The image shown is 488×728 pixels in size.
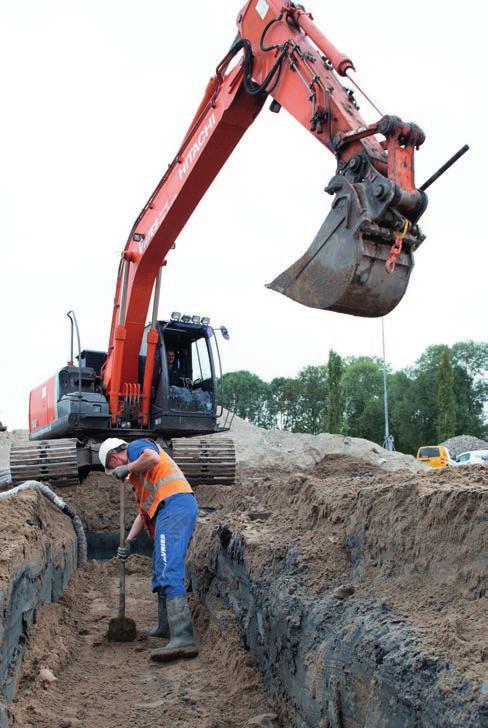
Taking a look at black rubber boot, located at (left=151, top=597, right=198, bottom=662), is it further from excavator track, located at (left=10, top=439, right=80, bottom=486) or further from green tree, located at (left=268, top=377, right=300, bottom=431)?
green tree, located at (left=268, top=377, right=300, bottom=431)

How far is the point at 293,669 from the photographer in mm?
3539

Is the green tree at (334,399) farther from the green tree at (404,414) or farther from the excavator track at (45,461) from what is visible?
the excavator track at (45,461)

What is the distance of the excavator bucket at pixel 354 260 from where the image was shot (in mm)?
5137

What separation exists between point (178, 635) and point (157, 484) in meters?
1.19

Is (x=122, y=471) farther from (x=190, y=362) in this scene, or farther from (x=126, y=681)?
(x=190, y=362)

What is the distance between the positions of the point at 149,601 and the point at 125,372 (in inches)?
153

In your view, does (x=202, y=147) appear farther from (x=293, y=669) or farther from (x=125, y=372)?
(x=293, y=669)

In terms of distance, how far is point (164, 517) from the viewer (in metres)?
5.50

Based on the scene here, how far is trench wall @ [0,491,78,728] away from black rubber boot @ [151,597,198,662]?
0.95 metres

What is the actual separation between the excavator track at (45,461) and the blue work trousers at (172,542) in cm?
403

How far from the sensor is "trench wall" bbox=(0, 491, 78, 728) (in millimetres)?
3654

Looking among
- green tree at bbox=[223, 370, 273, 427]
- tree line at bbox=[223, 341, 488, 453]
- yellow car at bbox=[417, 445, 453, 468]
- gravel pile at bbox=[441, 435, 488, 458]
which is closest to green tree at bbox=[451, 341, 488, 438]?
tree line at bbox=[223, 341, 488, 453]

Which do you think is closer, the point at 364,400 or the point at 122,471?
the point at 122,471

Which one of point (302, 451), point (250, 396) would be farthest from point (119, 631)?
point (250, 396)
